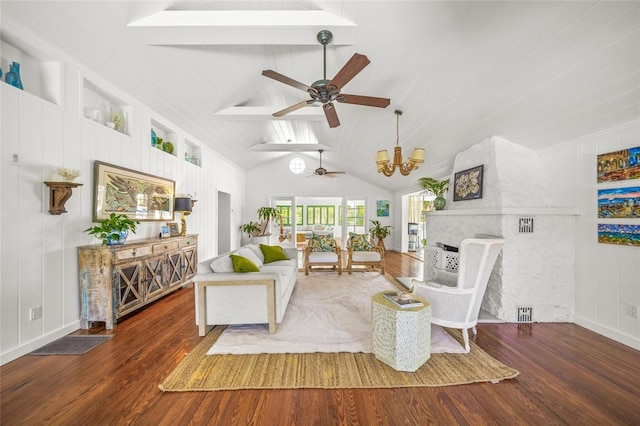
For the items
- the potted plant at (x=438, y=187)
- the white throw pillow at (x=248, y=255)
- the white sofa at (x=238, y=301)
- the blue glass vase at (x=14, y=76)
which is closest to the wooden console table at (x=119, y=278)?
the white sofa at (x=238, y=301)

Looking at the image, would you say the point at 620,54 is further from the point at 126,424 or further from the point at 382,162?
the point at 126,424

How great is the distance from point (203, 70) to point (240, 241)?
5864 millimetres

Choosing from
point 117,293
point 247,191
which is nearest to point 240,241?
point 247,191

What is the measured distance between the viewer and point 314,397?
1718mm

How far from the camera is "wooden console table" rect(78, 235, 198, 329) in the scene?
8.70 feet

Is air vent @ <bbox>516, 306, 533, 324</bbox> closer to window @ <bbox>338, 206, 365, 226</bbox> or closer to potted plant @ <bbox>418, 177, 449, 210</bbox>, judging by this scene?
potted plant @ <bbox>418, 177, 449, 210</bbox>

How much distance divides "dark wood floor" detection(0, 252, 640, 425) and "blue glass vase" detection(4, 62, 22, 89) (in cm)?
240

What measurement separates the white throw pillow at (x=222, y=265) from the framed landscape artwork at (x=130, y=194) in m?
1.49

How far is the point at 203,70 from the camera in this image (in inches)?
124

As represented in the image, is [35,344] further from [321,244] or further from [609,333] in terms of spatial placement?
[609,333]

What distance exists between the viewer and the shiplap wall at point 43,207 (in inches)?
80.6

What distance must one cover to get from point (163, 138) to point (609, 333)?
6615 millimetres

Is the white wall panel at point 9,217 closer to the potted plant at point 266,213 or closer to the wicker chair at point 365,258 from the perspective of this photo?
the wicker chair at point 365,258

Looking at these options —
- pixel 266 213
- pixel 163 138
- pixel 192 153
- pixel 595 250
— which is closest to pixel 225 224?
pixel 266 213
